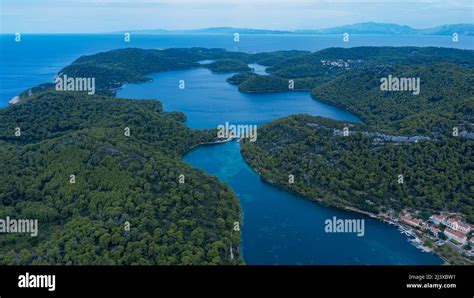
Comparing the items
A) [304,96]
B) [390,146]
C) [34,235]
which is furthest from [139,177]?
[304,96]

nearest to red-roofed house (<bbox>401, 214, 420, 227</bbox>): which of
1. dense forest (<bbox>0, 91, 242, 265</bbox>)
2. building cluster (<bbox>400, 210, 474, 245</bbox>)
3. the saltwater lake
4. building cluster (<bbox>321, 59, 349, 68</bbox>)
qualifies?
building cluster (<bbox>400, 210, 474, 245</bbox>)

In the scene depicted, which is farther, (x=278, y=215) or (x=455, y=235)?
(x=278, y=215)

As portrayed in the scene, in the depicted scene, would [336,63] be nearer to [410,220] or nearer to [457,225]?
[410,220]

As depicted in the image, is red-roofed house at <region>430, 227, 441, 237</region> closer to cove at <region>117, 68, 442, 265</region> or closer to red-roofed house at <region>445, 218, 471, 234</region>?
red-roofed house at <region>445, 218, 471, 234</region>

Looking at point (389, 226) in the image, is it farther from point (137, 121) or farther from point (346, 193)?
point (137, 121)

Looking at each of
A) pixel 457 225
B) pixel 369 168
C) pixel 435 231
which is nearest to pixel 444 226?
pixel 457 225

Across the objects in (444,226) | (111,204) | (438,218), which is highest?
(111,204)

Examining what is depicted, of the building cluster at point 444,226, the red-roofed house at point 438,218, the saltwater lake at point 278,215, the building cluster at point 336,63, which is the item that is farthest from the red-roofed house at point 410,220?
the building cluster at point 336,63
